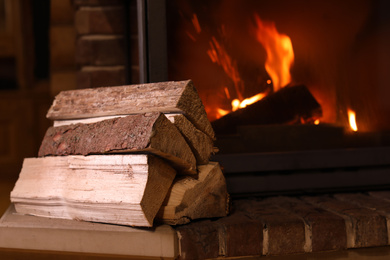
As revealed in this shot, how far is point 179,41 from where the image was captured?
135cm

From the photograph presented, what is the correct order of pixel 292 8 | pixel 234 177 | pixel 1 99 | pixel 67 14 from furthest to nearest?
1. pixel 1 99
2. pixel 67 14
3. pixel 292 8
4. pixel 234 177

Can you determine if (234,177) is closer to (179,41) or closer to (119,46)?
(179,41)

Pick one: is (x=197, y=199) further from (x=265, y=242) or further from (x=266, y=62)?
(x=266, y=62)

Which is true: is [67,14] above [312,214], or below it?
above

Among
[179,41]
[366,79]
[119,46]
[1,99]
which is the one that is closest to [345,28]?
[366,79]

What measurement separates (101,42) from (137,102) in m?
0.64

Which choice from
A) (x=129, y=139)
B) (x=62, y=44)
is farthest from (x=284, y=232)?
(x=62, y=44)

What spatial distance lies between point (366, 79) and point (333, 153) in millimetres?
329

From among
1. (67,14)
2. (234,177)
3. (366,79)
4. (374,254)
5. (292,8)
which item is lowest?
(374,254)

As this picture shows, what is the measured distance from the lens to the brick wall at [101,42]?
5.12 ft

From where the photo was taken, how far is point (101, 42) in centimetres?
157

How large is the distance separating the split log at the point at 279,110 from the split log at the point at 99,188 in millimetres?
414

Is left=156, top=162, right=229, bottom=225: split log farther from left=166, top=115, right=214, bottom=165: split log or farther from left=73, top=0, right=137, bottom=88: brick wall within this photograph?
left=73, top=0, right=137, bottom=88: brick wall

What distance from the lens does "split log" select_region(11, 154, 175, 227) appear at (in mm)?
909
